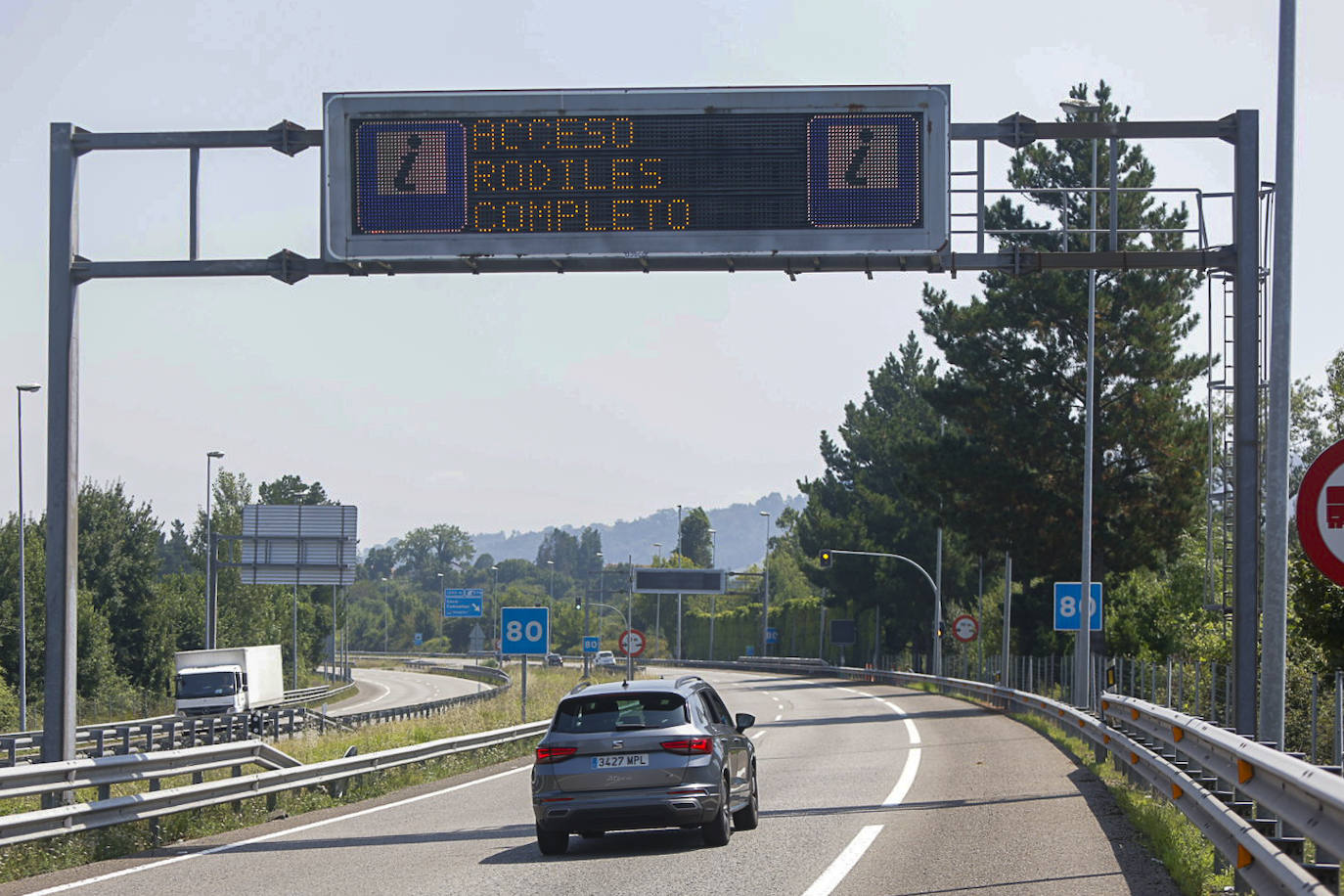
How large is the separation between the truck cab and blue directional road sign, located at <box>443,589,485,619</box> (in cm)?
3424

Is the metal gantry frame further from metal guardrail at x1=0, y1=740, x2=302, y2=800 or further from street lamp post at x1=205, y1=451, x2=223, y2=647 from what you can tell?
street lamp post at x1=205, y1=451, x2=223, y2=647

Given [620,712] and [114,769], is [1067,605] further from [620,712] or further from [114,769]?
[114,769]

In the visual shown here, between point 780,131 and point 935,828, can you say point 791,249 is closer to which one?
point 780,131

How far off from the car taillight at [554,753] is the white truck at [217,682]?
43903 millimetres

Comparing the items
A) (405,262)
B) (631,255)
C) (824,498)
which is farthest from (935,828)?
(824,498)

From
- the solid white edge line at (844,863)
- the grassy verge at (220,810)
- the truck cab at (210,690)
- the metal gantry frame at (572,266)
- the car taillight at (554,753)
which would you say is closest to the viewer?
the solid white edge line at (844,863)

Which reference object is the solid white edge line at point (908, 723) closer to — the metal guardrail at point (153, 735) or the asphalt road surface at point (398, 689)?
the metal guardrail at point (153, 735)

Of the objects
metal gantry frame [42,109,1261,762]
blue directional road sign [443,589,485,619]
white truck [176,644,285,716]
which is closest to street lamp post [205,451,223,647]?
white truck [176,644,285,716]

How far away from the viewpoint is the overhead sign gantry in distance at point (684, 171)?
16516mm

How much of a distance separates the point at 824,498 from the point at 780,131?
272ft

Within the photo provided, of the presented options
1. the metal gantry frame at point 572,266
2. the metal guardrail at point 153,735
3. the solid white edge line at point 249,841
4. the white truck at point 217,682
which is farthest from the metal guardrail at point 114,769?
the white truck at point 217,682

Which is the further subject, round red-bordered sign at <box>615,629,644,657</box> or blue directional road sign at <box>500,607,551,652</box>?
round red-bordered sign at <box>615,629,644,657</box>

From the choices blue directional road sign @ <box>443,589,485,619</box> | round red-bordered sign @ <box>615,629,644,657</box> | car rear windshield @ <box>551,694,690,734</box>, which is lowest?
blue directional road sign @ <box>443,589,485,619</box>

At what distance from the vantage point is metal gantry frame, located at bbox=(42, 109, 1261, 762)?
668 inches
